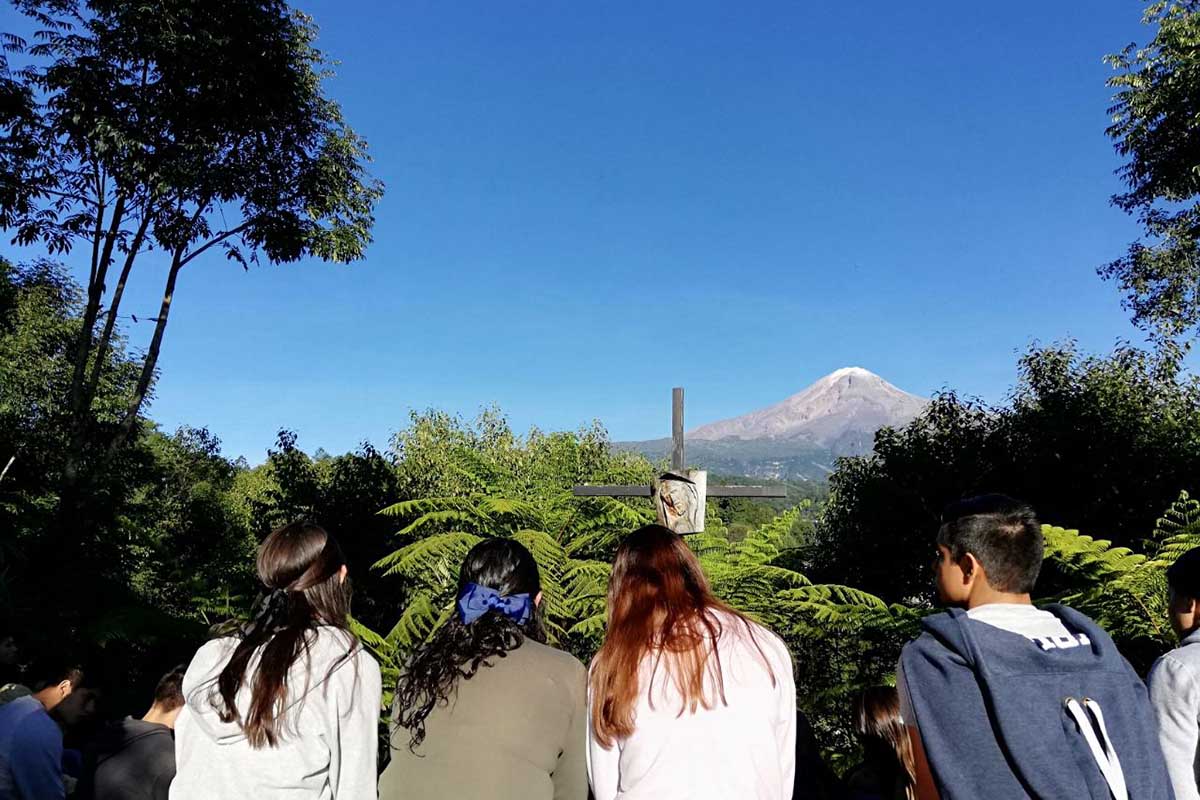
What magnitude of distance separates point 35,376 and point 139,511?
568 cm

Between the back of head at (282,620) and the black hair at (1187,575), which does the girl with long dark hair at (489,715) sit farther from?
the black hair at (1187,575)

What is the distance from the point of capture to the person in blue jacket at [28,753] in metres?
3.86

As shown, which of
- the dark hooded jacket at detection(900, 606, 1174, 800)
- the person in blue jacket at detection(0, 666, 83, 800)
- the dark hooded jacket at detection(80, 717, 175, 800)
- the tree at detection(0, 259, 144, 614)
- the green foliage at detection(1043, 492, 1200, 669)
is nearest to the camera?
the dark hooded jacket at detection(900, 606, 1174, 800)

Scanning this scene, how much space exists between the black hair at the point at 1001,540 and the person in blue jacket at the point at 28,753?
13.7 feet

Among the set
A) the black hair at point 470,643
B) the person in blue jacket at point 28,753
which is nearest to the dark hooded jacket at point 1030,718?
the black hair at point 470,643

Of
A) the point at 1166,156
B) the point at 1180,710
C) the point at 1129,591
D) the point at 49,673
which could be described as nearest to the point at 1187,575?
the point at 1180,710

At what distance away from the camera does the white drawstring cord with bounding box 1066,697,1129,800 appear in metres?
1.87

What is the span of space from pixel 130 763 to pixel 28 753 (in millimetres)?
689

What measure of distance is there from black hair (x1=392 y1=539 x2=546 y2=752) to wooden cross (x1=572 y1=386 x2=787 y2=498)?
14.3 feet

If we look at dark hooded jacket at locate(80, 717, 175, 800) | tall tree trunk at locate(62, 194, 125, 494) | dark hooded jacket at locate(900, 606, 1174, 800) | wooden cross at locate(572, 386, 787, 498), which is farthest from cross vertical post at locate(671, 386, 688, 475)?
tall tree trunk at locate(62, 194, 125, 494)

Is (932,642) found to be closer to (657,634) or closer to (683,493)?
(657,634)

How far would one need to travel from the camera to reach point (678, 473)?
6.91m

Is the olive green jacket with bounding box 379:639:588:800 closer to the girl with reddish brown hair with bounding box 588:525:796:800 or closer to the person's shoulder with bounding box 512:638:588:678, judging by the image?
the person's shoulder with bounding box 512:638:588:678

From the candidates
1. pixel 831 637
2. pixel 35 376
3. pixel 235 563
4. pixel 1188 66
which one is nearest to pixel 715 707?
pixel 831 637
